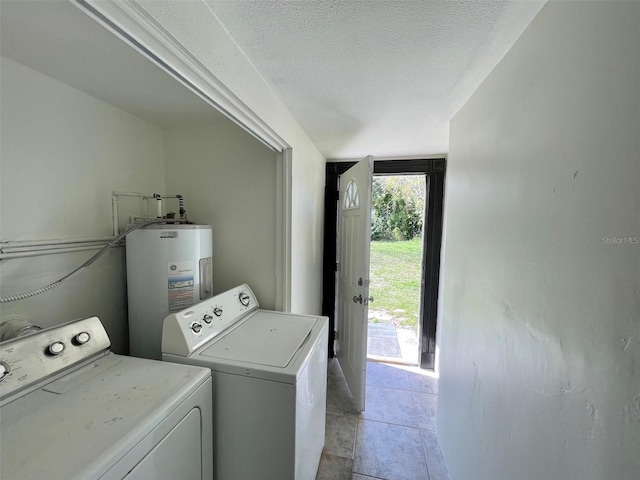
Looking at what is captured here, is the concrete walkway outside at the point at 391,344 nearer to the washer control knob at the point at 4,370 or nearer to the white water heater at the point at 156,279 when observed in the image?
the white water heater at the point at 156,279

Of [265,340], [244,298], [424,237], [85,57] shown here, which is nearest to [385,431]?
[265,340]

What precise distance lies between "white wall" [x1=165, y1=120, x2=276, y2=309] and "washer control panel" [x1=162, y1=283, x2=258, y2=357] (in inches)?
8.6

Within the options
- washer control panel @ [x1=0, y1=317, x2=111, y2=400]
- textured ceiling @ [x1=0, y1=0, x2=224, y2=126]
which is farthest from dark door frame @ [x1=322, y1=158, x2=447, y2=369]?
washer control panel @ [x1=0, y1=317, x2=111, y2=400]

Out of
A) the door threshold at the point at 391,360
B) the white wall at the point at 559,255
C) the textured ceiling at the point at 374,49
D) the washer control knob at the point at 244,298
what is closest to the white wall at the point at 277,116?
the textured ceiling at the point at 374,49

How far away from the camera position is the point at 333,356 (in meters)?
2.90

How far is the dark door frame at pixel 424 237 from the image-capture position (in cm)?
255

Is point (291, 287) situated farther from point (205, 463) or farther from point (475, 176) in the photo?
point (475, 176)

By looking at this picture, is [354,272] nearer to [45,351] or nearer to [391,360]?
[391,360]

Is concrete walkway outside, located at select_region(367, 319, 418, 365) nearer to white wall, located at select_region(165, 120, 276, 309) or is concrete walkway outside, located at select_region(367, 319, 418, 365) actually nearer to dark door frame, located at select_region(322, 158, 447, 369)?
dark door frame, located at select_region(322, 158, 447, 369)

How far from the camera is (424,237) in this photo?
263 cm

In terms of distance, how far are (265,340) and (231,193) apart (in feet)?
3.48

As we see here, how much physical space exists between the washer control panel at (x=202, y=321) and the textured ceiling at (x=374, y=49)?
3.97 ft

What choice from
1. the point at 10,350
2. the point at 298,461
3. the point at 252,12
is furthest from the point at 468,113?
the point at 10,350

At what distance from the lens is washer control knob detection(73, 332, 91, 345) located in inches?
40.0
